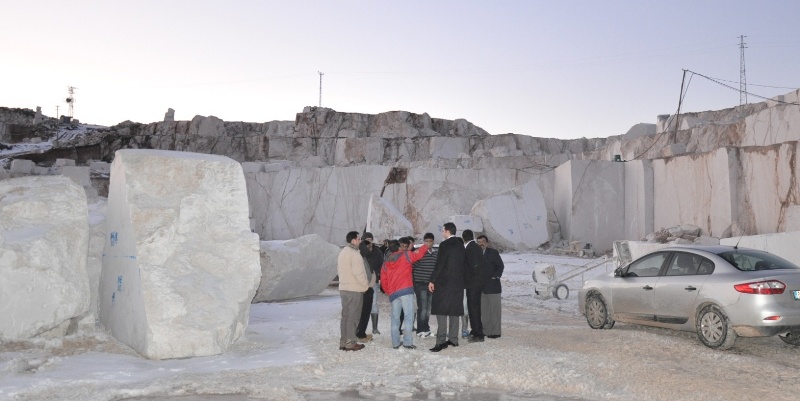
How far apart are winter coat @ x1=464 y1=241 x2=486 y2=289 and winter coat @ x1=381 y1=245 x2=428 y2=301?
28.8 inches

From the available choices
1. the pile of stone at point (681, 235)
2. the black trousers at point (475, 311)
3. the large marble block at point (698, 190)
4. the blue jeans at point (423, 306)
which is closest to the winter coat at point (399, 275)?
the blue jeans at point (423, 306)

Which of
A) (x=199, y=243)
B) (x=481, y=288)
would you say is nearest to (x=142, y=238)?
(x=199, y=243)

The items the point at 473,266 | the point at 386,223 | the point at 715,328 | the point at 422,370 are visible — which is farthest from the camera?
the point at 386,223

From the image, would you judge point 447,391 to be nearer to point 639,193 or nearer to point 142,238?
point 142,238

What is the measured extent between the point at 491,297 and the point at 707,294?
2.74 metres

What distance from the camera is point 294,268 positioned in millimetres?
14773

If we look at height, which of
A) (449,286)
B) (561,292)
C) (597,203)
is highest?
(597,203)

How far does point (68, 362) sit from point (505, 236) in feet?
72.1

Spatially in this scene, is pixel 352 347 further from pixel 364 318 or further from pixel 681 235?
pixel 681 235

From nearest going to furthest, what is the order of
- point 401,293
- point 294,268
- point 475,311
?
point 401,293, point 475,311, point 294,268

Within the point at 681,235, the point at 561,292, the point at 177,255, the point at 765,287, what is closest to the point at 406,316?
the point at 177,255

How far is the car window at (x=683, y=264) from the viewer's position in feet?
29.8

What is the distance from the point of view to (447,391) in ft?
21.0

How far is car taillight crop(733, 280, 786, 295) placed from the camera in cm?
796
